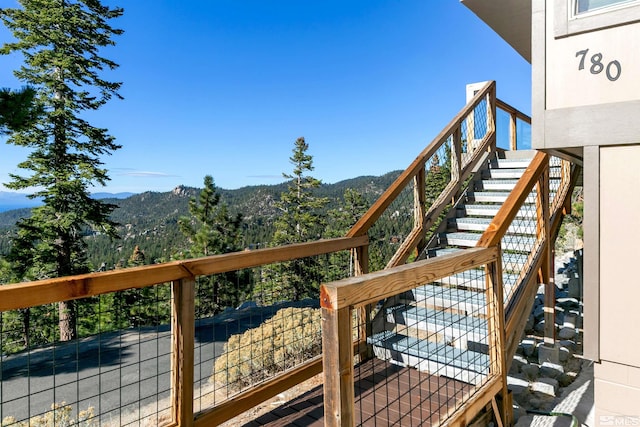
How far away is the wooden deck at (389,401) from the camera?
233cm

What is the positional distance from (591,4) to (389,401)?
303 cm

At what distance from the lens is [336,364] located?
1448 millimetres

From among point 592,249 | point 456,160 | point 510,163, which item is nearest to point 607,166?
point 592,249

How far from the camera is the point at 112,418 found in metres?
4.71

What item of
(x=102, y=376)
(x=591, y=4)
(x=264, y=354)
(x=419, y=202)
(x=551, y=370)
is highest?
(x=591, y=4)

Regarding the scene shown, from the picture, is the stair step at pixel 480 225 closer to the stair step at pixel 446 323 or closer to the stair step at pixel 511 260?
the stair step at pixel 511 260

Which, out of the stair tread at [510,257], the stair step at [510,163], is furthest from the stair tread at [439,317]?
the stair step at [510,163]

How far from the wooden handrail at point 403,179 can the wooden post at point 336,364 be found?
190 centimetres

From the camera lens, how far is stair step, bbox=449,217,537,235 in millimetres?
4555

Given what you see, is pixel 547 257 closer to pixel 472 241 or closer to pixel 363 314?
pixel 472 241

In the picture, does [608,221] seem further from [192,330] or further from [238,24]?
[238,24]

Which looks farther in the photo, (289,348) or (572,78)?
(289,348)

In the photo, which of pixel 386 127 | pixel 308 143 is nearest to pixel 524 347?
pixel 308 143

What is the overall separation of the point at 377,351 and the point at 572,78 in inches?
99.6
